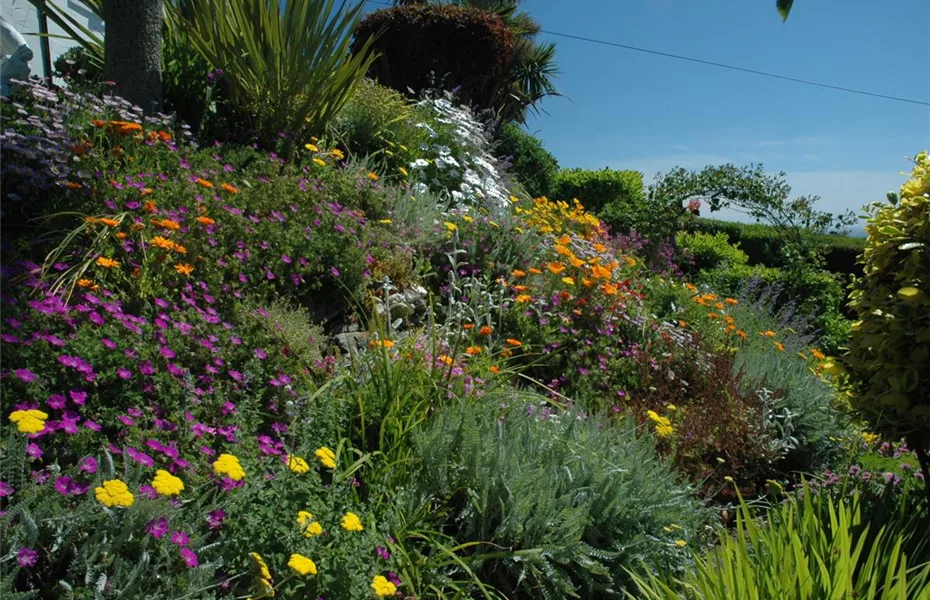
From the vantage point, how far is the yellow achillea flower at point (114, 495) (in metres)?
1.77

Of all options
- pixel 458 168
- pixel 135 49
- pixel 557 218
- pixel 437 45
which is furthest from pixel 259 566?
pixel 437 45

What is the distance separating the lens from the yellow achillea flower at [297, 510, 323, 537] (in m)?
2.06

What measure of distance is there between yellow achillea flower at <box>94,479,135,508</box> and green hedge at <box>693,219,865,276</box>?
11653mm

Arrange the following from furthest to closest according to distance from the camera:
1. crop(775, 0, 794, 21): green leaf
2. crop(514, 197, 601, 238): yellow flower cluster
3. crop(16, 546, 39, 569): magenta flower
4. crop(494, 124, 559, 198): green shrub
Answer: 1. crop(494, 124, 559, 198): green shrub
2. crop(514, 197, 601, 238): yellow flower cluster
3. crop(775, 0, 794, 21): green leaf
4. crop(16, 546, 39, 569): magenta flower

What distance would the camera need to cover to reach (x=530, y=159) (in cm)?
1700

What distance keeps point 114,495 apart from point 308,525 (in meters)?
0.56

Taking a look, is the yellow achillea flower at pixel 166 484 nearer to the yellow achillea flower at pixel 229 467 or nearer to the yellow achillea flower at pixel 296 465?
the yellow achillea flower at pixel 229 467

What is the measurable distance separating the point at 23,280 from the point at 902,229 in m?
3.93

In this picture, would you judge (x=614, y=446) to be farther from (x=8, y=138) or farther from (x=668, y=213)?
(x=668, y=213)

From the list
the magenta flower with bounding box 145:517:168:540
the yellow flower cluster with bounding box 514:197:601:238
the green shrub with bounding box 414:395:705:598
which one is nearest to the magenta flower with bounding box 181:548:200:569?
the magenta flower with bounding box 145:517:168:540

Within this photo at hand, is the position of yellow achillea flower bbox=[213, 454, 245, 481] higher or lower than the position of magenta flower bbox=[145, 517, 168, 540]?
higher

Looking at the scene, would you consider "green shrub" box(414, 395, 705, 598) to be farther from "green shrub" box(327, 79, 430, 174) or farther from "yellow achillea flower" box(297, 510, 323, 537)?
"green shrub" box(327, 79, 430, 174)

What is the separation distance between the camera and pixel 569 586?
8.29ft

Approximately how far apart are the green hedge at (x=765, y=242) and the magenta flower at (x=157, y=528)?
37.9 ft
